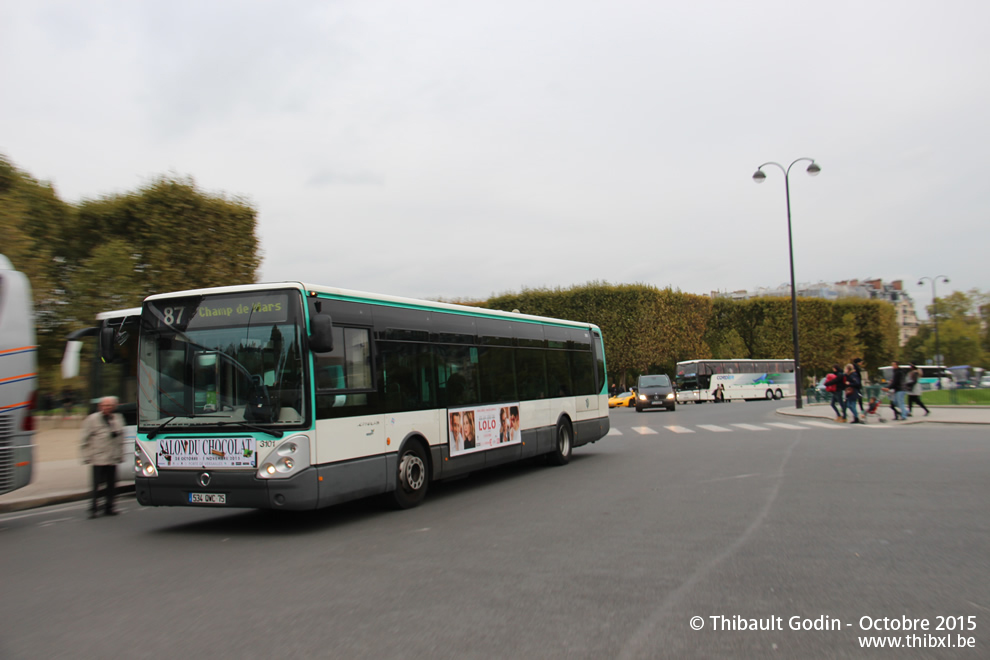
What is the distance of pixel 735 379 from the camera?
6184 cm

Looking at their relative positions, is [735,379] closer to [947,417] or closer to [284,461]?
[947,417]

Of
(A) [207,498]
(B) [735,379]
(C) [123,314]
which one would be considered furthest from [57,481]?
(B) [735,379]

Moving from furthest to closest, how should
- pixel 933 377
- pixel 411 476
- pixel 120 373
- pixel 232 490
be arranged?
pixel 933 377, pixel 120 373, pixel 411 476, pixel 232 490

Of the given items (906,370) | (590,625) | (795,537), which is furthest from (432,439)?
(906,370)

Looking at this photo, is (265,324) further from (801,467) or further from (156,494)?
(801,467)

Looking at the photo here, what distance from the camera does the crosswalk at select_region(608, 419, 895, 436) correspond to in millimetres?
22359

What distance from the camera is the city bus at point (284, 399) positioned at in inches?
322

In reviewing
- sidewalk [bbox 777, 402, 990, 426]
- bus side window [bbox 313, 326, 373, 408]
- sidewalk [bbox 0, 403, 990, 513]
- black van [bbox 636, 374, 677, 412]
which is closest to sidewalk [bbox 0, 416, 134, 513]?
sidewalk [bbox 0, 403, 990, 513]

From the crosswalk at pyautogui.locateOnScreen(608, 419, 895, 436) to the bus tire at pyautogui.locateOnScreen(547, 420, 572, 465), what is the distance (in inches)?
323

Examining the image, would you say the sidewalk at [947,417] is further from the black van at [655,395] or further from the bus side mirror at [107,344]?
the bus side mirror at [107,344]

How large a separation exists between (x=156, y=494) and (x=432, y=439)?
3.45 m

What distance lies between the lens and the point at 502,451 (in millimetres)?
12484

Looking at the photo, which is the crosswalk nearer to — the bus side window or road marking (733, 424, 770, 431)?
road marking (733, 424, 770, 431)

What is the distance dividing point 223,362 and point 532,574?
13.9ft
